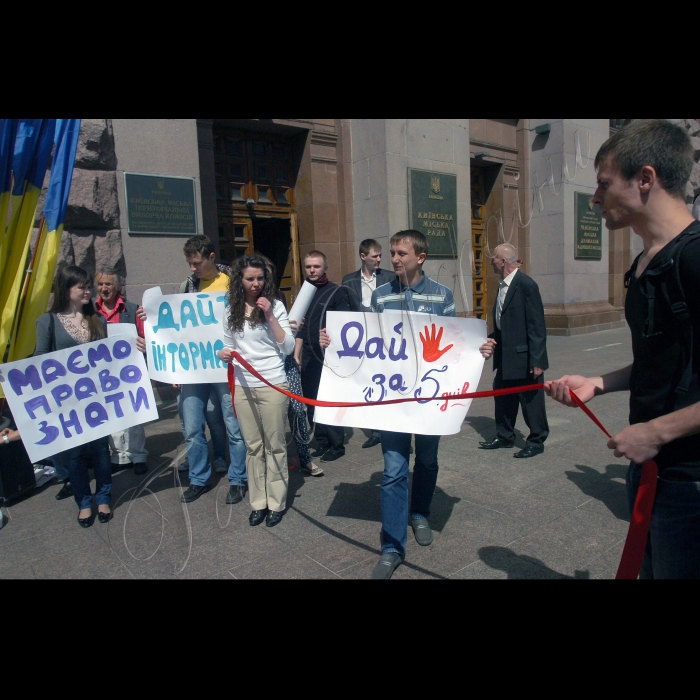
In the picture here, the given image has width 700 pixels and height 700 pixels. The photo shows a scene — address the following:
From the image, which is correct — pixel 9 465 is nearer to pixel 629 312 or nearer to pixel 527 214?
pixel 629 312

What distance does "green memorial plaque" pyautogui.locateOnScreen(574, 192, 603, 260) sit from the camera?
1290cm

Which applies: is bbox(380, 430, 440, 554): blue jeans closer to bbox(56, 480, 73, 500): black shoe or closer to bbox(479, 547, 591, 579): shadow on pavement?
bbox(479, 547, 591, 579): shadow on pavement

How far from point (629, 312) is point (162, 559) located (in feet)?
9.16

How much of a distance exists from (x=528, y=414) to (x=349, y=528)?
211 cm

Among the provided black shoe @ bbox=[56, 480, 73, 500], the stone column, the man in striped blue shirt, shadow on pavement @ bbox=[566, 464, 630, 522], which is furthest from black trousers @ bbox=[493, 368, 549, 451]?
the stone column

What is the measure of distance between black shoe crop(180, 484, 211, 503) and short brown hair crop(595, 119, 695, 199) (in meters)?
3.60

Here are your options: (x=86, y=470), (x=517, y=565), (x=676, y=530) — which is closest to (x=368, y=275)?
(x=86, y=470)

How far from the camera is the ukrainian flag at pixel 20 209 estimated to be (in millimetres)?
4594

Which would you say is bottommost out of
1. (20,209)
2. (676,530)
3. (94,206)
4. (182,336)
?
(676,530)

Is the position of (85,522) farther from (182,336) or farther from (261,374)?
(261,374)

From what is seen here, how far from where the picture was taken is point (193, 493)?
13.8 feet

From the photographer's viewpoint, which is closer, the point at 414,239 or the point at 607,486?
the point at 414,239

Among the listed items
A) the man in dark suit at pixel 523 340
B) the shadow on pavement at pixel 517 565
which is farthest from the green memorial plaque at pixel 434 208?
the shadow on pavement at pixel 517 565

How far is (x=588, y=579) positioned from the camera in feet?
9.31
